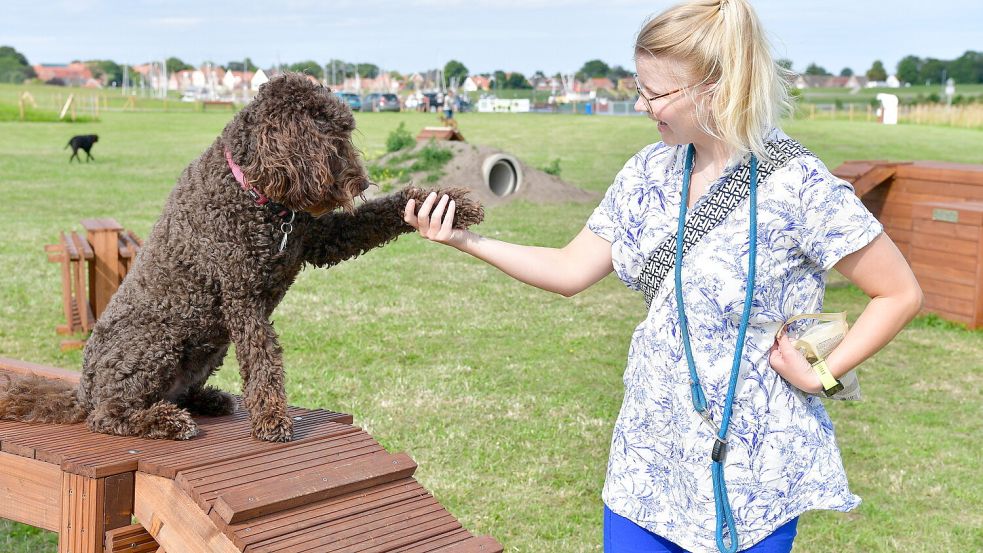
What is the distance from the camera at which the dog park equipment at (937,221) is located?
930 cm

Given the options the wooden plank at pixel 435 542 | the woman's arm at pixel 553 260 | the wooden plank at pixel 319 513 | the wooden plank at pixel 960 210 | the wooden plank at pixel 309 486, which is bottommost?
the wooden plank at pixel 435 542

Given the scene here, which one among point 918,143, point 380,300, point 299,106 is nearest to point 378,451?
point 299,106

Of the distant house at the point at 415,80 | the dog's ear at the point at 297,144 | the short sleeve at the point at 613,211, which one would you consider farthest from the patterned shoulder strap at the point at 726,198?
the distant house at the point at 415,80

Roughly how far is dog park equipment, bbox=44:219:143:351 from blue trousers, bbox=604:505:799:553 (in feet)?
20.5

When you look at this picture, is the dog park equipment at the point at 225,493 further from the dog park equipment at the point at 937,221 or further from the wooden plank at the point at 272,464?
the dog park equipment at the point at 937,221

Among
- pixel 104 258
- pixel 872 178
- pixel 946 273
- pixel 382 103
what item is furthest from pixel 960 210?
pixel 382 103

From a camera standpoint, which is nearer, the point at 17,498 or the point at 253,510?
the point at 253,510

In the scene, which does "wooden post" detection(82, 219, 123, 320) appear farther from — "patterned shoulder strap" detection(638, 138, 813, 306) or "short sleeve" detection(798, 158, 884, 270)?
"short sleeve" detection(798, 158, 884, 270)

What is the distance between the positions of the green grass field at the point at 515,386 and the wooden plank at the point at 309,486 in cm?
105

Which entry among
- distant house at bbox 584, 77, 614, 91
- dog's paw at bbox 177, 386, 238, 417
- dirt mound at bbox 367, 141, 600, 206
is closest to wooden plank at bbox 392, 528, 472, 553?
dog's paw at bbox 177, 386, 238, 417

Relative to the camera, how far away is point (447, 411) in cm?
677

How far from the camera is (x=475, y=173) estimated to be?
17.2m

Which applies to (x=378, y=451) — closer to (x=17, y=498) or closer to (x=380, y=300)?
(x=17, y=498)

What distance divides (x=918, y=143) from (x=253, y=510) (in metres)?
34.1
